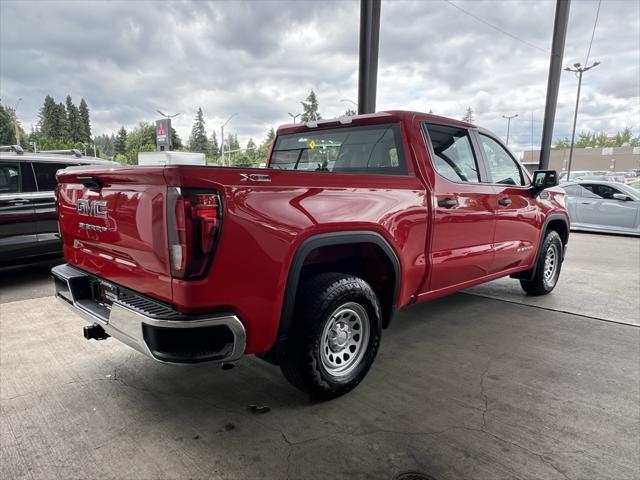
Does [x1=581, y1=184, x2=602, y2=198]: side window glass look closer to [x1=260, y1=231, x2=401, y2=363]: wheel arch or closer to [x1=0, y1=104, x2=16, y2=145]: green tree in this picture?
[x1=260, y1=231, x2=401, y2=363]: wheel arch

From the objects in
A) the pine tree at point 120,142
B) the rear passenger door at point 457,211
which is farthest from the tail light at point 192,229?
the pine tree at point 120,142

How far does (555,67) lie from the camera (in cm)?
1395

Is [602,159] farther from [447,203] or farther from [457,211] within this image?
[447,203]

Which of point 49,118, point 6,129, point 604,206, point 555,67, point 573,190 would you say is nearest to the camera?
point 604,206

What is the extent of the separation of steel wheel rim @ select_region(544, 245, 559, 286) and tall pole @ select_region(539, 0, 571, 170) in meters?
10.7

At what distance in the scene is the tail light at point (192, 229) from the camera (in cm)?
199

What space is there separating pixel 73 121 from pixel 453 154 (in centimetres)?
10511

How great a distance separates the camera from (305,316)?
8.40ft

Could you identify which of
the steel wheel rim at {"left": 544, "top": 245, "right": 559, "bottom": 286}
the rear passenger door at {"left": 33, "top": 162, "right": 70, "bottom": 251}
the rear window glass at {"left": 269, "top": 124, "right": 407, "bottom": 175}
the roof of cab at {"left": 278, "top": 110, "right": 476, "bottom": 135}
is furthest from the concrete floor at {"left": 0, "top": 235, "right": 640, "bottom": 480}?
the rear passenger door at {"left": 33, "top": 162, "right": 70, "bottom": 251}

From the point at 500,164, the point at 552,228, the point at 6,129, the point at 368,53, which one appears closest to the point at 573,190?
the point at 368,53

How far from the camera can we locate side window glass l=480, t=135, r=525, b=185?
421 centimetres

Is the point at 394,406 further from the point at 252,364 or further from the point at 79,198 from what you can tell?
the point at 79,198

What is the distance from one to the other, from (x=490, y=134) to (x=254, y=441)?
3.55 m

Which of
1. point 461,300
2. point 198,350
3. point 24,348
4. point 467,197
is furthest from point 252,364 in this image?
point 461,300
